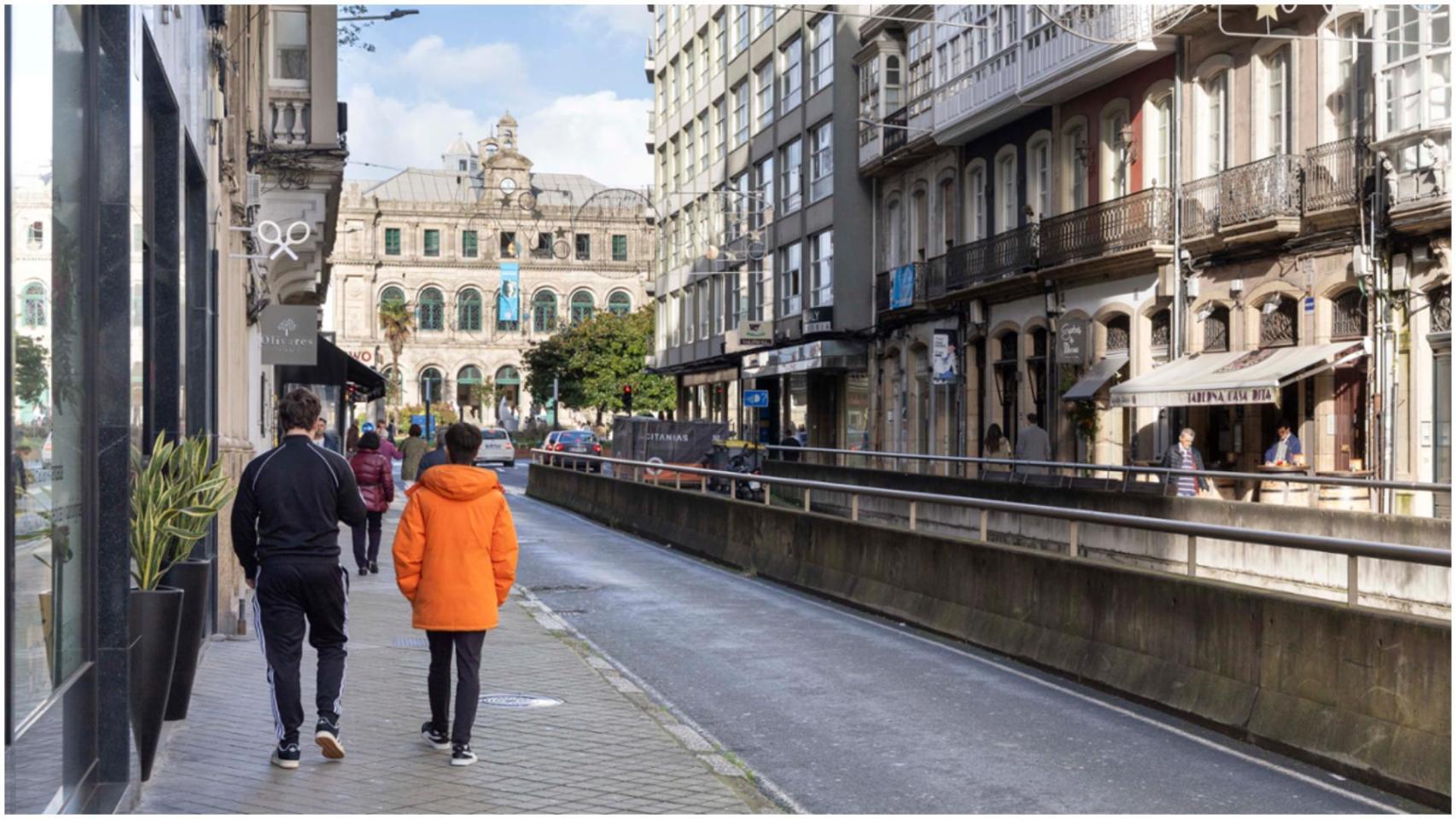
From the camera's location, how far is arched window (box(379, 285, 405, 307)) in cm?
11988

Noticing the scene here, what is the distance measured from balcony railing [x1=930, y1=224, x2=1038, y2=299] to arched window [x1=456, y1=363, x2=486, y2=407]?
7950 centimetres

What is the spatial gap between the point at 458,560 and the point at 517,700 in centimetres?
245

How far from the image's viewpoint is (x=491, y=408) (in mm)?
120125

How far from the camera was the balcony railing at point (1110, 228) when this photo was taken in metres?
33.2

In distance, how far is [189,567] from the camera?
30.6ft

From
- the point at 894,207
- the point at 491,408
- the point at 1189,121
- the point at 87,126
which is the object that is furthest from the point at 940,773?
the point at 491,408

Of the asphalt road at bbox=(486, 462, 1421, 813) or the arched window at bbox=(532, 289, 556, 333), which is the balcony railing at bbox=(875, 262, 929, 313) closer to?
the asphalt road at bbox=(486, 462, 1421, 813)

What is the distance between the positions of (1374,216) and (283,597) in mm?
21824

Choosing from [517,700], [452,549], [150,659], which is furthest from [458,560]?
[517,700]

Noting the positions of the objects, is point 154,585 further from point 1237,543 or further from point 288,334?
point 288,334

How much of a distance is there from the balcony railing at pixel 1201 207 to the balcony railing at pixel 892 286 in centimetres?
1258

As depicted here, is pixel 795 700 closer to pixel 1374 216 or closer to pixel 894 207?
pixel 1374 216

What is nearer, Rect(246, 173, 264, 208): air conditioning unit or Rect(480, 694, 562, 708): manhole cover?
Rect(480, 694, 562, 708): manhole cover

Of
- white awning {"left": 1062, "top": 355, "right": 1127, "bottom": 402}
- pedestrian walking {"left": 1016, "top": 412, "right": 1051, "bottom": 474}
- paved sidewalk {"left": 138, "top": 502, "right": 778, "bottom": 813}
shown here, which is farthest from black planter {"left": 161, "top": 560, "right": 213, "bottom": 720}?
white awning {"left": 1062, "top": 355, "right": 1127, "bottom": 402}
